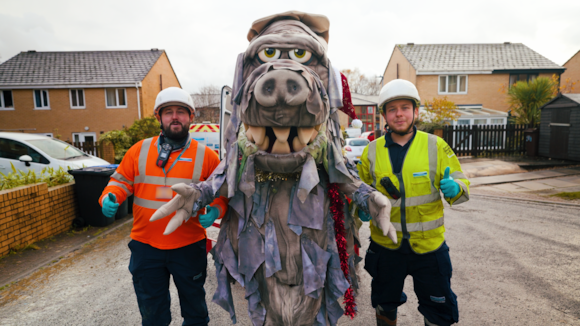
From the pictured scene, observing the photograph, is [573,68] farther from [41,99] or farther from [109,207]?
[41,99]

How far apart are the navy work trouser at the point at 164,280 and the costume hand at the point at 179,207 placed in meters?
0.74

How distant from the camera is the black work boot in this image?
8.89 feet

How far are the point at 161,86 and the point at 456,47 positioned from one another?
20280 mm

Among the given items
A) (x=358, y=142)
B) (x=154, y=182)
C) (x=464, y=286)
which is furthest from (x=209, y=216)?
(x=358, y=142)

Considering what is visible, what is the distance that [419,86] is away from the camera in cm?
2098

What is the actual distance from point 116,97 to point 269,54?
20556 mm

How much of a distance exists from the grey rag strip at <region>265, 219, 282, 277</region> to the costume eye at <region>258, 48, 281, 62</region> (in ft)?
3.28

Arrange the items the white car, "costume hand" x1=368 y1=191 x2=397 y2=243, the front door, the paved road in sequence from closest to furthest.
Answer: "costume hand" x1=368 y1=191 x2=397 y2=243, the paved road, the white car, the front door

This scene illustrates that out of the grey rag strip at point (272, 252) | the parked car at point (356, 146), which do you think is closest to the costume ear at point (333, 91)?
the grey rag strip at point (272, 252)

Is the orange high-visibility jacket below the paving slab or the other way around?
the other way around

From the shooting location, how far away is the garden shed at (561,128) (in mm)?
11250

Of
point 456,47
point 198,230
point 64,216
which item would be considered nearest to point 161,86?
point 64,216

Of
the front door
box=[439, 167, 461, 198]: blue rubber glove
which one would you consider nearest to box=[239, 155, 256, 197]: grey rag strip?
box=[439, 167, 461, 198]: blue rubber glove

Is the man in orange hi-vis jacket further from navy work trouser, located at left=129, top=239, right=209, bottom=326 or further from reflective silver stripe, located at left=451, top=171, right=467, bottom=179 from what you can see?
reflective silver stripe, located at left=451, top=171, right=467, bottom=179
